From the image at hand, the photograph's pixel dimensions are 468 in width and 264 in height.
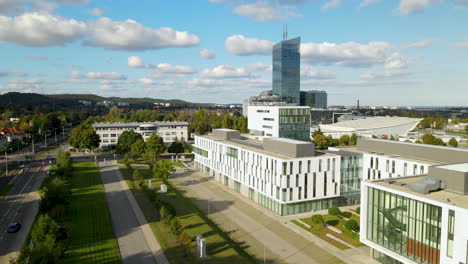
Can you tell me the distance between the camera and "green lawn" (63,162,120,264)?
33.0m

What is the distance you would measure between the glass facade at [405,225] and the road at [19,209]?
124 feet

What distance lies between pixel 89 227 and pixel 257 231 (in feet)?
72.5

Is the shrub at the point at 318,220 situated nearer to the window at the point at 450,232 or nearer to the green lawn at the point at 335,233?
the green lawn at the point at 335,233

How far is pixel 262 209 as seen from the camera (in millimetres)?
49000

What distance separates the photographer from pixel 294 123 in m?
83.5

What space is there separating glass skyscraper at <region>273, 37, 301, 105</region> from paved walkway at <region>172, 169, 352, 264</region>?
13557cm

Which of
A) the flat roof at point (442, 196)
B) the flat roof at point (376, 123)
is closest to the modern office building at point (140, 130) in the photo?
the flat roof at point (376, 123)

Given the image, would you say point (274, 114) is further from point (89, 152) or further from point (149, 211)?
point (89, 152)

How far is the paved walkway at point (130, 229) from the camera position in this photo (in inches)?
1300

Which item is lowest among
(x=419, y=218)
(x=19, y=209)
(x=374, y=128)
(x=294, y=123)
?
(x=19, y=209)

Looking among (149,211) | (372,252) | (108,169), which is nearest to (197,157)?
(108,169)

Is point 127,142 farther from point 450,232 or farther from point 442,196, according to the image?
point 450,232

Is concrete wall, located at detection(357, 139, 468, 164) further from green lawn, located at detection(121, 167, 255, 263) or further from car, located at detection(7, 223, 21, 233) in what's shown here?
car, located at detection(7, 223, 21, 233)

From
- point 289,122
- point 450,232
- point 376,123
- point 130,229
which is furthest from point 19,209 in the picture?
point 376,123
